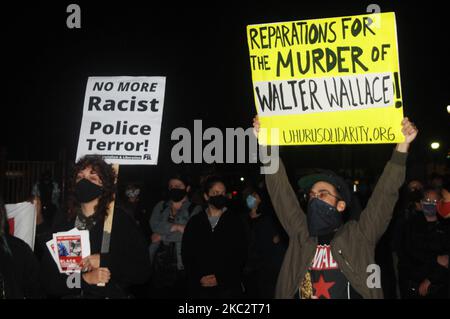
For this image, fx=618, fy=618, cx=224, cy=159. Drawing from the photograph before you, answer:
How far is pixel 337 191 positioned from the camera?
429 centimetres

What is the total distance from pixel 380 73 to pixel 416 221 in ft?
10.7

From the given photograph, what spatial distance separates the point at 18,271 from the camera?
3.83 metres

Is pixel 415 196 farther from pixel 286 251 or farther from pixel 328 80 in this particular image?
pixel 286 251

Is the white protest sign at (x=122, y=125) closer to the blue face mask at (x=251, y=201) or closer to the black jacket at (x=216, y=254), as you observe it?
the black jacket at (x=216, y=254)

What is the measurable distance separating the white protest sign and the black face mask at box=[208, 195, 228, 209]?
1895 millimetres

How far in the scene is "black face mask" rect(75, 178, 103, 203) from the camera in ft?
14.4

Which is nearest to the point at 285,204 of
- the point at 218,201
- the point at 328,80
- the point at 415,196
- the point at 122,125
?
the point at 328,80

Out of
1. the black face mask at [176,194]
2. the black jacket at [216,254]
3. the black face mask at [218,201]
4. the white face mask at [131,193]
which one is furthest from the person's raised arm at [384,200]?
the white face mask at [131,193]

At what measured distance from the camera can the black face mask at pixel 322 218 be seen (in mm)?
4160

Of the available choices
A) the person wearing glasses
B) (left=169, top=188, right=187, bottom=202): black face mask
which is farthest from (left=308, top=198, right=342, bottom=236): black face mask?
(left=169, top=188, right=187, bottom=202): black face mask

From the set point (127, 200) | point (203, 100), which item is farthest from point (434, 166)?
point (127, 200)

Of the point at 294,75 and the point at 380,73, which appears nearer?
the point at 380,73

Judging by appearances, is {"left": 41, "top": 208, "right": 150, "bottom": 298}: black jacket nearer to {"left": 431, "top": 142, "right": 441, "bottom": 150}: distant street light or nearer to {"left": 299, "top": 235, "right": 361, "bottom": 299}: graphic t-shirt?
{"left": 299, "top": 235, "right": 361, "bottom": 299}: graphic t-shirt
